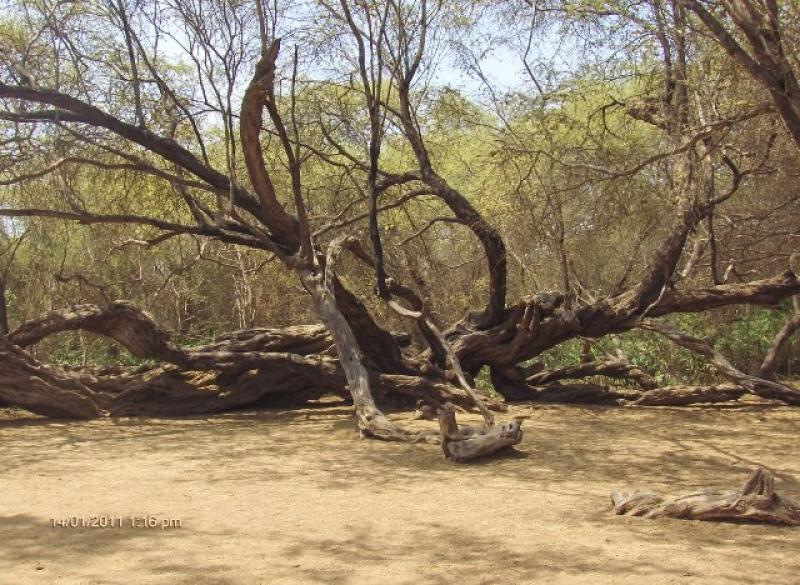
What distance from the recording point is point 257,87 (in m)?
8.13

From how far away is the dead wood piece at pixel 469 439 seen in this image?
6.78 meters

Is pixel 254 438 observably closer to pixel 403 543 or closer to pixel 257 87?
pixel 257 87

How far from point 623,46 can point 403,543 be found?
20.2ft

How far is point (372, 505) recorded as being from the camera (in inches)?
209

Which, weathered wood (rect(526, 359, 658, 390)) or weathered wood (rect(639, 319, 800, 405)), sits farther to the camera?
weathered wood (rect(526, 359, 658, 390))

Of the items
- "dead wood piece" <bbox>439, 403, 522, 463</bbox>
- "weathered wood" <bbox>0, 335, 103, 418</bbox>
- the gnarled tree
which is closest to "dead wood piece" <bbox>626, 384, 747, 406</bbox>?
the gnarled tree

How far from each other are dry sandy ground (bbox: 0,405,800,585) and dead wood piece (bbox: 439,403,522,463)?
0.43 ft

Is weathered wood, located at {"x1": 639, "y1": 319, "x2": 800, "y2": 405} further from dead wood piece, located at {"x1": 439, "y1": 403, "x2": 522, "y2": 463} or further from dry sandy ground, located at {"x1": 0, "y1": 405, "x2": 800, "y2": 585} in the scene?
dead wood piece, located at {"x1": 439, "y1": 403, "x2": 522, "y2": 463}

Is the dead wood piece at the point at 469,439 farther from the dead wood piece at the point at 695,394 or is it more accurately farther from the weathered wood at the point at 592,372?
the weathered wood at the point at 592,372

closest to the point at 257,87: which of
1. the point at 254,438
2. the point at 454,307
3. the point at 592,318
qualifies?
the point at 254,438
